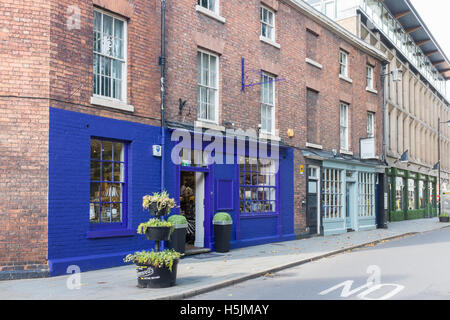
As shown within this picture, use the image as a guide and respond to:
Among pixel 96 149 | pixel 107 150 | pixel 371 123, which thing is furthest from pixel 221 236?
pixel 371 123

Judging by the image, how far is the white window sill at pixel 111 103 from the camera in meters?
10.5

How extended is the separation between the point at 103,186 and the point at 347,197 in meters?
13.4

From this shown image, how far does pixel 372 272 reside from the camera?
33.2ft

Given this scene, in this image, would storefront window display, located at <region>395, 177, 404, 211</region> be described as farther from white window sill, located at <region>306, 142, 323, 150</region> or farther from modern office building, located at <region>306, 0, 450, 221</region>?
white window sill, located at <region>306, 142, 323, 150</region>

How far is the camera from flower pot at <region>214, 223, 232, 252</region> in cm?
1309

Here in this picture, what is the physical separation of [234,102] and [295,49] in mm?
4467

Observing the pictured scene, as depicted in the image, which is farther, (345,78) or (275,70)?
(345,78)

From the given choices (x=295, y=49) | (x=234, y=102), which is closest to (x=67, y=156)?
(x=234, y=102)

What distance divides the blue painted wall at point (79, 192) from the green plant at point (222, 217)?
2.42 meters

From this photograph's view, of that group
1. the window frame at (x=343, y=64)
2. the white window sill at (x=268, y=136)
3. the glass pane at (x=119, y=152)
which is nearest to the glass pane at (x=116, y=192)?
the glass pane at (x=119, y=152)

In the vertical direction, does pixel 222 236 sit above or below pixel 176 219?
below

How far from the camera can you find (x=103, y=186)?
10953 millimetres

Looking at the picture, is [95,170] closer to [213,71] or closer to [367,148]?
[213,71]

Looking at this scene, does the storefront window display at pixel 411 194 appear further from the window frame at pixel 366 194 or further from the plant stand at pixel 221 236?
the plant stand at pixel 221 236
